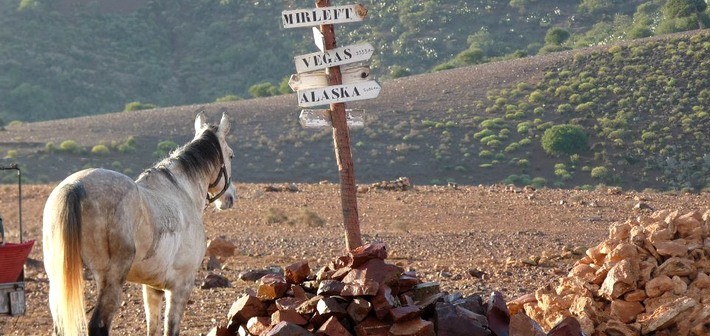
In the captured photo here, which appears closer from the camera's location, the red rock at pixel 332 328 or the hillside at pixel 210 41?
the red rock at pixel 332 328

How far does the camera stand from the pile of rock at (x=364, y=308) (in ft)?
27.1

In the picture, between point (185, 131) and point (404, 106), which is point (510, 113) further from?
point (185, 131)

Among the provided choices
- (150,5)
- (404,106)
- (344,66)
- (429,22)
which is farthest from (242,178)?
(150,5)

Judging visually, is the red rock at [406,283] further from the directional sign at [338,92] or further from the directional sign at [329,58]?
the directional sign at [329,58]

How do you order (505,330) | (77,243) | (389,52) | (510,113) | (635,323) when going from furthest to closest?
(389,52) < (510,113) < (635,323) < (505,330) < (77,243)

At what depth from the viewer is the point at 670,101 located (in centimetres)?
4800

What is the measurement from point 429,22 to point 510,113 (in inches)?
1305

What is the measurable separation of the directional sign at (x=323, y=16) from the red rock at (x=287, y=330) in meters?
3.46

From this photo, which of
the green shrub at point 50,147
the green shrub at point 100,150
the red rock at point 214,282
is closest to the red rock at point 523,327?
the red rock at point 214,282

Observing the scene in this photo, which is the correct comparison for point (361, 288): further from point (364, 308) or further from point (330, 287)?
point (330, 287)

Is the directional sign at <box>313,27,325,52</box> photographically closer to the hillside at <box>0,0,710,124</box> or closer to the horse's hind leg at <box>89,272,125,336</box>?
the horse's hind leg at <box>89,272,125,336</box>

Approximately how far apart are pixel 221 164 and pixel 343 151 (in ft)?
4.01

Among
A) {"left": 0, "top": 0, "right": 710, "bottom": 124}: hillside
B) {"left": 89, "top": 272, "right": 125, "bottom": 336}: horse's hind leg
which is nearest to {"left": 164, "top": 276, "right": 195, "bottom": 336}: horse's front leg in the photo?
{"left": 89, "top": 272, "right": 125, "bottom": 336}: horse's hind leg

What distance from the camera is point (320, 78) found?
1102cm
